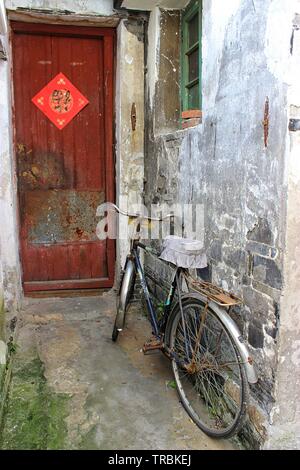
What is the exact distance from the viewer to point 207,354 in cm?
248

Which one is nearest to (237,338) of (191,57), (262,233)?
(262,233)

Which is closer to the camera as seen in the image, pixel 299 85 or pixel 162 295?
pixel 299 85

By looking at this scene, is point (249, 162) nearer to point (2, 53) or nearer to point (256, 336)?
point (256, 336)

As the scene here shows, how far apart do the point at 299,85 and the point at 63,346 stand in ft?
8.88

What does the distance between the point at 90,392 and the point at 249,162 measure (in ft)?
6.11

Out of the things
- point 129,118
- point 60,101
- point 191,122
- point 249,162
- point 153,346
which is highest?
point 60,101

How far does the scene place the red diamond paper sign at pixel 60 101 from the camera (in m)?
4.12

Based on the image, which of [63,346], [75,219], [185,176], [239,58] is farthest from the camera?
[75,219]

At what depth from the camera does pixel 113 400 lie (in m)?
2.70

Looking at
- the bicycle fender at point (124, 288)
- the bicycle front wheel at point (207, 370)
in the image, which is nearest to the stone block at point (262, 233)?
the bicycle front wheel at point (207, 370)

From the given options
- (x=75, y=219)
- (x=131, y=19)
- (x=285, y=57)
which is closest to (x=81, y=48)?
(x=131, y=19)

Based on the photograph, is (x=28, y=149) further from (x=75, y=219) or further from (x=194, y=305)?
(x=194, y=305)

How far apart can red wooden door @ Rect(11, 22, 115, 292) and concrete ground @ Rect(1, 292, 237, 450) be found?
619 mm

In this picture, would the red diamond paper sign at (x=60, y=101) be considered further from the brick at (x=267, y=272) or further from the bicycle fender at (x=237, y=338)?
the brick at (x=267, y=272)
